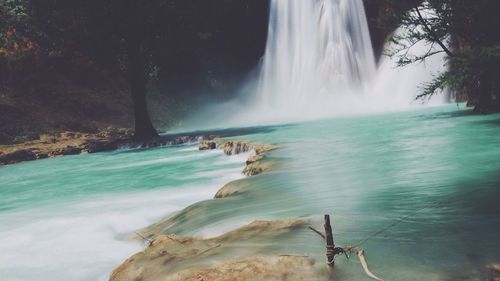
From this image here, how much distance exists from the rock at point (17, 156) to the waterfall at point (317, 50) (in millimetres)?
24776

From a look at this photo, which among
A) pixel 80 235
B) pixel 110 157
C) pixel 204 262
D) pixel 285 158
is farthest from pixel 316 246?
pixel 110 157

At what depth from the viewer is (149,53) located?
2980cm

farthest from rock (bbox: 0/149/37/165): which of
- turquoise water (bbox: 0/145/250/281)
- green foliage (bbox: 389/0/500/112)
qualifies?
green foliage (bbox: 389/0/500/112)

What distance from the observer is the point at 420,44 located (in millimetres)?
35312

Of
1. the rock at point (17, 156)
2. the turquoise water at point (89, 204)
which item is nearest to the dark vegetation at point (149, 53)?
the rock at point (17, 156)

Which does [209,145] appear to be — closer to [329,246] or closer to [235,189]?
[235,189]

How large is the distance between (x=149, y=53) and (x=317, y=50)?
17.1 metres

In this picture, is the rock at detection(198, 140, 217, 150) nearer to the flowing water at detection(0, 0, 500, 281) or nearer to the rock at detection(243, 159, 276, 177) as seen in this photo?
the flowing water at detection(0, 0, 500, 281)

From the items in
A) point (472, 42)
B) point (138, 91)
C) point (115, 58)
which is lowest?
point (138, 91)

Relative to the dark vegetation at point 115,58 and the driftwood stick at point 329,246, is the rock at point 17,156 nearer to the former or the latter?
the dark vegetation at point 115,58

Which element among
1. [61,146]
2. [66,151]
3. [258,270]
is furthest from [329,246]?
[61,146]

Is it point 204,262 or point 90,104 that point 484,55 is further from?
point 90,104

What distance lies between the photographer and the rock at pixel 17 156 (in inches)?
883

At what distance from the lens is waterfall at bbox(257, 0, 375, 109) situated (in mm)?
40363
